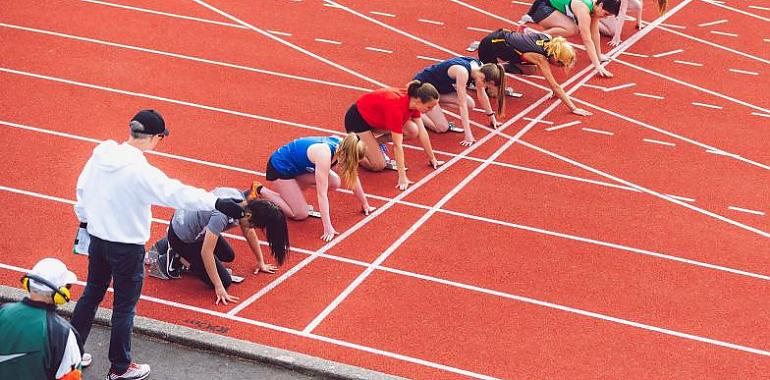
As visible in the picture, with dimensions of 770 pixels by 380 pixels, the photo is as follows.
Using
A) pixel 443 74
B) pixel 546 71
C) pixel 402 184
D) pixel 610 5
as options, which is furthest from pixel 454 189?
pixel 610 5

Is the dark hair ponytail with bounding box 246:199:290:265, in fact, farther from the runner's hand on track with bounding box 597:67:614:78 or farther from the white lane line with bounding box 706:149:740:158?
the runner's hand on track with bounding box 597:67:614:78

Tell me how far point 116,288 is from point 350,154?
10.1 ft

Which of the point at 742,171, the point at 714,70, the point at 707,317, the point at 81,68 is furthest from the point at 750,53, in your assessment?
the point at 81,68

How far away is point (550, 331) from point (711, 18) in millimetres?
10175

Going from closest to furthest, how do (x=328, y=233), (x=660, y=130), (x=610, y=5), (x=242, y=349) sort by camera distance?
(x=242, y=349) → (x=328, y=233) → (x=660, y=130) → (x=610, y=5)

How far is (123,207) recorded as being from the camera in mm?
7254

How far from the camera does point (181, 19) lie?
1622cm

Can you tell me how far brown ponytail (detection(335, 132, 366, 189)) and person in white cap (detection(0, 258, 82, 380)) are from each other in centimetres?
404

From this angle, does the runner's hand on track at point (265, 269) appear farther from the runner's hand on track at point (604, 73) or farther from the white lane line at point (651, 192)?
the runner's hand on track at point (604, 73)

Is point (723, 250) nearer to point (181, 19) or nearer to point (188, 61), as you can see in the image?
point (188, 61)

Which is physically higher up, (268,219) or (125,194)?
(125,194)

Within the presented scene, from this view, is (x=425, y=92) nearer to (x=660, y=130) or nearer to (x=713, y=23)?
(x=660, y=130)

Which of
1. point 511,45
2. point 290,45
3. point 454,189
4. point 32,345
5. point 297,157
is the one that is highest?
point 511,45

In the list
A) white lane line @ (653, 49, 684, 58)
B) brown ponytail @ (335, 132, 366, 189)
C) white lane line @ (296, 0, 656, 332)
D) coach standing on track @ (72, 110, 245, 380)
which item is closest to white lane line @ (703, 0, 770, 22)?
white lane line @ (296, 0, 656, 332)
